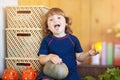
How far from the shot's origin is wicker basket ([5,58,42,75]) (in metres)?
1.56

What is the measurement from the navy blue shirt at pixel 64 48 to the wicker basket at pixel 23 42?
0.34ft

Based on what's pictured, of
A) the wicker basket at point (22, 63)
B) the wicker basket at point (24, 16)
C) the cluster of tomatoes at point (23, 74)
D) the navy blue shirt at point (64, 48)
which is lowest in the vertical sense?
the cluster of tomatoes at point (23, 74)

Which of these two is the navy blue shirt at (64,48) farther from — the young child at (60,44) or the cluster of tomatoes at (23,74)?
the cluster of tomatoes at (23,74)

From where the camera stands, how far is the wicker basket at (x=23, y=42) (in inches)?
61.2

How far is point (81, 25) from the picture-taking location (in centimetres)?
211

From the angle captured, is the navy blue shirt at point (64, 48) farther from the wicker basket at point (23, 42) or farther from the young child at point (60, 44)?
the wicker basket at point (23, 42)

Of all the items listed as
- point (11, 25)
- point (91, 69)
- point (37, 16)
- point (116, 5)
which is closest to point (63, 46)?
point (37, 16)

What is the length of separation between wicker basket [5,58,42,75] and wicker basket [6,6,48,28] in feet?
0.65

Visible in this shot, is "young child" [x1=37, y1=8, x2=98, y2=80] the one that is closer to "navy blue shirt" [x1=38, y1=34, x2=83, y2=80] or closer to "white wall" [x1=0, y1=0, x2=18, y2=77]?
"navy blue shirt" [x1=38, y1=34, x2=83, y2=80]

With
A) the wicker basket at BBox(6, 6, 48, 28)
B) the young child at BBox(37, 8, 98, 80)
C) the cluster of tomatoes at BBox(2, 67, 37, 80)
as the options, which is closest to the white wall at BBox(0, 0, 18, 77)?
the wicker basket at BBox(6, 6, 48, 28)

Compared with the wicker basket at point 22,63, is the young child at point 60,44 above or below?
above

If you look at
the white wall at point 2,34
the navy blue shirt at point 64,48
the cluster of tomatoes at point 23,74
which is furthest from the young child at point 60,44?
the white wall at point 2,34

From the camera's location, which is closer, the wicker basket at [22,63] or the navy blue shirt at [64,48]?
the navy blue shirt at [64,48]

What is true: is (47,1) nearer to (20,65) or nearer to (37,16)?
(37,16)
